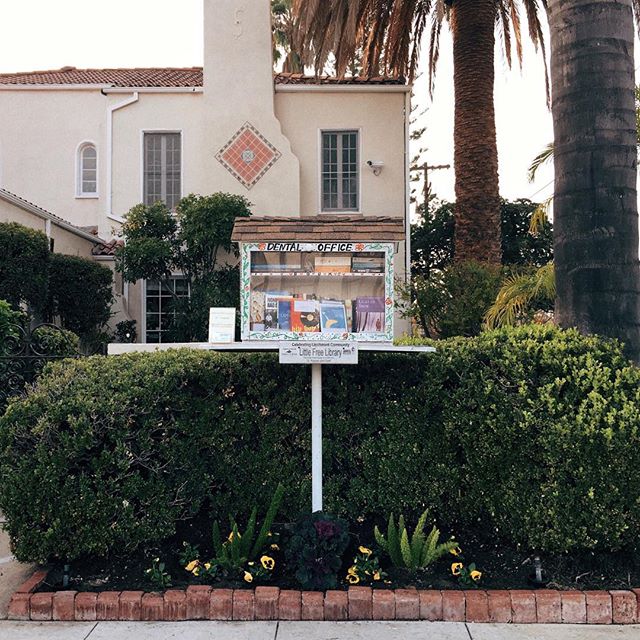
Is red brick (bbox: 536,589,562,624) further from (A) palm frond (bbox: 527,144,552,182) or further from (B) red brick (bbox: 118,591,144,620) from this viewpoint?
(A) palm frond (bbox: 527,144,552,182)

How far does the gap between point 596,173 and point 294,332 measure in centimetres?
284

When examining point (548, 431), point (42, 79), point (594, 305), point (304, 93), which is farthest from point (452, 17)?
point (548, 431)

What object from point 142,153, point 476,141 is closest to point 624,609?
point 476,141

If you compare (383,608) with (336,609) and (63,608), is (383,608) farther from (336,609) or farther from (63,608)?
(63,608)

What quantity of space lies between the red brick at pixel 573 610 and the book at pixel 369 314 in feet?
7.24

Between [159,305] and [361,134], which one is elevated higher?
[361,134]

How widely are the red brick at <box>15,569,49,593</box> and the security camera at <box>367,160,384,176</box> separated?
45.9ft

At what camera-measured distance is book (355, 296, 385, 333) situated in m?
5.49

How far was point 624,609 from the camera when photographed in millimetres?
4844

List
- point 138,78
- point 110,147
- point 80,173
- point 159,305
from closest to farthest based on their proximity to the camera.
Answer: point 159,305 → point 110,147 → point 80,173 → point 138,78

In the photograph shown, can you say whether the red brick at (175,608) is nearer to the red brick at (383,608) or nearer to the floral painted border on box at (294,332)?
the red brick at (383,608)

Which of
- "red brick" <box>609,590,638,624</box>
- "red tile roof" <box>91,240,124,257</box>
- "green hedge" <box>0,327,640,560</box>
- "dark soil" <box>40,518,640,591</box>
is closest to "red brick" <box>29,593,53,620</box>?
"dark soil" <box>40,518,640,591</box>

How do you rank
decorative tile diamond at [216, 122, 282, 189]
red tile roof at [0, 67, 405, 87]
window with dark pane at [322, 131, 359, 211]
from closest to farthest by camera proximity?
decorative tile diamond at [216, 122, 282, 189] → red tile roof at [0, 67, 405, 87] → window with dark pane at [322, 131, 359, 211]

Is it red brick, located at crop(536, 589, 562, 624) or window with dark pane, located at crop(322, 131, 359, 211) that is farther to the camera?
window with dark pane, located at crop(322, 131, 359, 211)
